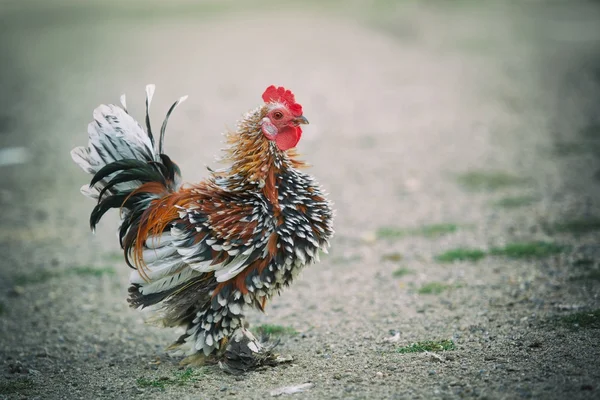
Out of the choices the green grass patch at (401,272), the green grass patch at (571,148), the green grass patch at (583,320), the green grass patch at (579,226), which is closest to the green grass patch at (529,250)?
the green grass patch at (579,226)

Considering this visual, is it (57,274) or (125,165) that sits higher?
(125,165)

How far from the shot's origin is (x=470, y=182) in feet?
34.7

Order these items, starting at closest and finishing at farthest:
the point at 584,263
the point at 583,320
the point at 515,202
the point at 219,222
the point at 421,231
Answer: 1. the point at 219,222
2. the point at 583,320
3. the point at 584,263
4. the point at 421,231
5. the point at 515,202

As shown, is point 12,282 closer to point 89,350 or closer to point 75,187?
point 89,350

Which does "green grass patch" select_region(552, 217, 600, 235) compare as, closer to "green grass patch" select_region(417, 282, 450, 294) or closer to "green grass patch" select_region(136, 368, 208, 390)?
"green grass patch" select_region(417, 282, 450, 294)

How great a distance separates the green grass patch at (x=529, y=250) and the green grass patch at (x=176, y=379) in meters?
4.13

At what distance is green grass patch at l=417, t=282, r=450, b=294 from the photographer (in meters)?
7.05

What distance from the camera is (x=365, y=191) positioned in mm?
10594

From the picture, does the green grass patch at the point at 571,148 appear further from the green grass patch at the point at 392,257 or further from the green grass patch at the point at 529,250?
the green grass patch at the point at 392,257

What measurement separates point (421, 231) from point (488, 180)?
7.33 ft

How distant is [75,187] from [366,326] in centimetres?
675

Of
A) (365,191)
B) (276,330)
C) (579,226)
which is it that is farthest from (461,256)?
(365,191)

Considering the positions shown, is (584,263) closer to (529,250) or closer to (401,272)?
(529,250)

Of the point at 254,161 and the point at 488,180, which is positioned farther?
the point at 488,180
